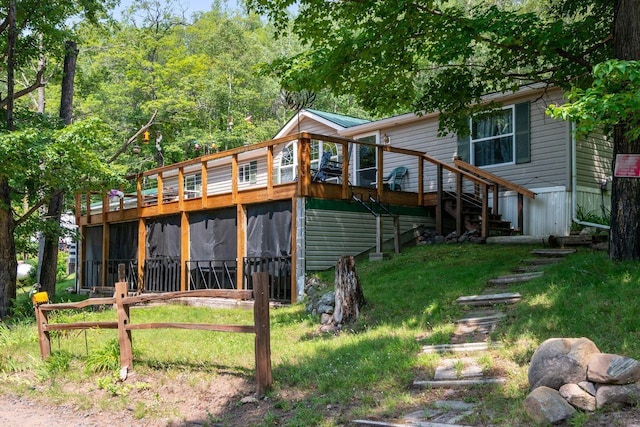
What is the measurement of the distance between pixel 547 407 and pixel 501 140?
10.8m

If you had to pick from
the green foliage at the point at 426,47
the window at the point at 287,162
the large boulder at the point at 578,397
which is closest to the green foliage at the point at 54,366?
the green foliage at the point at 426,47

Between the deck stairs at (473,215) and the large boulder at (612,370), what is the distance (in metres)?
8.55

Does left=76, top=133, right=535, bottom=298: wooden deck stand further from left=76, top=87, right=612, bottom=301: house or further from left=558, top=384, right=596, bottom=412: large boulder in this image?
left=558, top=384, right=596, bottom=412: large boulder

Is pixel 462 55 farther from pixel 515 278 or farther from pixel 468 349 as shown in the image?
pixel 468 349

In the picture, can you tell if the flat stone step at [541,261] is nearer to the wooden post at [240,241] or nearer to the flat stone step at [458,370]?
the flat stone step at [458,370]

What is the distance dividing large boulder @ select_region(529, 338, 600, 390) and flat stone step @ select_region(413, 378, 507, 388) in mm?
475

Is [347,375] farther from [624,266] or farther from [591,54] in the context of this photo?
[591,54]

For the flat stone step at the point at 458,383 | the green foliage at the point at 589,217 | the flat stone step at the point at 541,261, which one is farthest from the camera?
the green foliage at the point at 589,217

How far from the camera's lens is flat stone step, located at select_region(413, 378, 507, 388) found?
205 inches

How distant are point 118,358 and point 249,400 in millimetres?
2485

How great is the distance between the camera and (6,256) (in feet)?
41.6

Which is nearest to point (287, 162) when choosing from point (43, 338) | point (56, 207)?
point (56, 207)

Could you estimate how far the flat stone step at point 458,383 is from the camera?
5211 mm

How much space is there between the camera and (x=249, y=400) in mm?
5770
